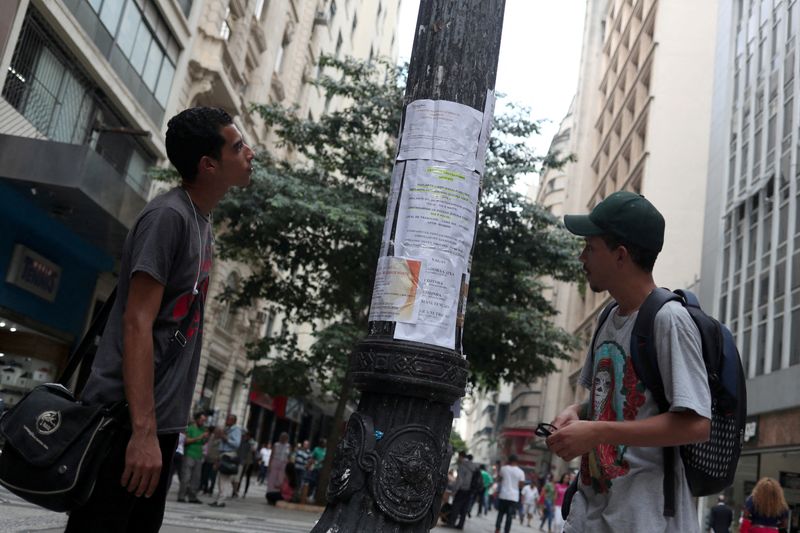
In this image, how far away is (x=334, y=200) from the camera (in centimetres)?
1644

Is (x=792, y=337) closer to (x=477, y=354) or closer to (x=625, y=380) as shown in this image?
(x=477, y=354)

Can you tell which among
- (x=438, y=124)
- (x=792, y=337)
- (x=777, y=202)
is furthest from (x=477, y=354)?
(x=438, y=124)

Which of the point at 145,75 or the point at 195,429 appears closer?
the point at 195,429

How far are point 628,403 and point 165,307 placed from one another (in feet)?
4.52

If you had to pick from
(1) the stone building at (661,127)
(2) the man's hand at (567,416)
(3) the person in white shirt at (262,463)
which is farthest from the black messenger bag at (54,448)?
(1) the stone building at (661,127)

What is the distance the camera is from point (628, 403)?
239 centimetres

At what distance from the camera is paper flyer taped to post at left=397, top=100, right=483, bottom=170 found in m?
3.77

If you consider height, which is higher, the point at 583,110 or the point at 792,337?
the point at 583,110

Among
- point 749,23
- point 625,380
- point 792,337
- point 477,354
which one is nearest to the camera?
point 625,380

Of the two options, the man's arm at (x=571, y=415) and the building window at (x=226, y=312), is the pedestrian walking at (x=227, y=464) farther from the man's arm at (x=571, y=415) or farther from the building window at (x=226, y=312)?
the building window at (x=226, y=312)

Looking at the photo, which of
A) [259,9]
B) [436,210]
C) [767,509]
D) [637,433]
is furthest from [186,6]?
[637,433]

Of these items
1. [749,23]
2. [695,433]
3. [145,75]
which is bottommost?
[695,433]

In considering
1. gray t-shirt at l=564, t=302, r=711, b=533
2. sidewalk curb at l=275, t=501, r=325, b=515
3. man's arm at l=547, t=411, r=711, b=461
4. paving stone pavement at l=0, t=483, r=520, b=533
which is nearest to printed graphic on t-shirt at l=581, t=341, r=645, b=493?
gray t-shirt at l=564, t=302, r=711, b=533

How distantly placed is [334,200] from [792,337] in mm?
12837
